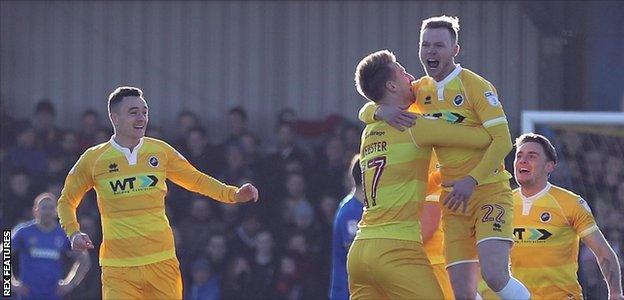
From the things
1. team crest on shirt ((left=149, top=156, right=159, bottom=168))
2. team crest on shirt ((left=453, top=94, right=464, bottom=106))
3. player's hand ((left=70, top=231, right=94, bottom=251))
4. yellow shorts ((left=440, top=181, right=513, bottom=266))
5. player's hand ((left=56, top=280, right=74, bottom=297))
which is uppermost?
team crest on shirt ((left=453, top=94, right=464, bottom=106))

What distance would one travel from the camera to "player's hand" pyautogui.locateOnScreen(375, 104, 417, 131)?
26.1ft

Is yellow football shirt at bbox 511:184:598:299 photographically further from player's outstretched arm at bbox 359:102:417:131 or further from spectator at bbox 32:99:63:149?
spectator at bbox 32:99:63:149

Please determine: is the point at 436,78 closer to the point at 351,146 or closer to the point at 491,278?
the point at 491,278

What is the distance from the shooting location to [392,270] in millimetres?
7773

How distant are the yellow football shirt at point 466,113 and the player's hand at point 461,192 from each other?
0.08 metres

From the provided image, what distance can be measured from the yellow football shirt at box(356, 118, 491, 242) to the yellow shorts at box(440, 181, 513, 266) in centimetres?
43

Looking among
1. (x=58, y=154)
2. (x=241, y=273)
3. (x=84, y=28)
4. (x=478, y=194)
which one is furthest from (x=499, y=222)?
(x=84, y=28)

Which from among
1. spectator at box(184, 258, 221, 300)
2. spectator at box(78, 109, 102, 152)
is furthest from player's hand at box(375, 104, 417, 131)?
spectator at box(78, 109, 102, 152)

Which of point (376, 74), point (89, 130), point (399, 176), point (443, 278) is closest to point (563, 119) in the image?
point (443, 278)

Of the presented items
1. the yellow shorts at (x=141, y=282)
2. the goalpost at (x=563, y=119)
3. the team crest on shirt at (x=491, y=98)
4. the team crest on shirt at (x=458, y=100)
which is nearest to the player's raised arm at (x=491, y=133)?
the team crest on shirt at (x=491, y=98)

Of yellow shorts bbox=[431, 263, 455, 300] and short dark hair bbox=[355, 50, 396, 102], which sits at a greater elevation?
short dark hair bbox=[355, 50, 396, 102]

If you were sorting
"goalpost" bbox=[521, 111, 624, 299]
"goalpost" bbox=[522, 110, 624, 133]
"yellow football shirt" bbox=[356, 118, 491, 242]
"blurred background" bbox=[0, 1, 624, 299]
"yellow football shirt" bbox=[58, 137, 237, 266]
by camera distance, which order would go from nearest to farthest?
"yellow football shirt" bbox=[356, 118, 491, 242], "yellow football shirt" bbox=[58, 137, 237, 266], "goalpost" bbox=[522, 110, 624, 133], "goalpost" bbox=[521, 111, 624, 299], "blurred background" bbox=[0, 1, 624, 299]

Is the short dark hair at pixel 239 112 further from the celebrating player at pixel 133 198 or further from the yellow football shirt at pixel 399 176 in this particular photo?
the yellow football shirt at pixel 399 176

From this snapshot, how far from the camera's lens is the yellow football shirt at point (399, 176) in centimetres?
793
